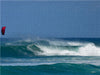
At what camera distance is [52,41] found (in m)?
22.1

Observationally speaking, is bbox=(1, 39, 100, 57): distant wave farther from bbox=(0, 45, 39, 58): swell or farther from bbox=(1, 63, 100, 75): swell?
bbox=(1, 63, 100, 75): swell

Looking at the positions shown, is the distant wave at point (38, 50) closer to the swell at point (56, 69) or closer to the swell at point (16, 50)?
the swell at point (16, 50)

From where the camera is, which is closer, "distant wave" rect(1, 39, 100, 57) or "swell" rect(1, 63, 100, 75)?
"swell" rect(1, 63, 100, 75)

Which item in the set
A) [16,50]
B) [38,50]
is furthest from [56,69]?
[16,50]

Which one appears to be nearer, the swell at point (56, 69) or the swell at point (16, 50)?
the swell at point (56, 69)

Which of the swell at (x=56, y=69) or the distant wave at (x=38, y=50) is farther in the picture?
the distant wave at (x=38, y=50)

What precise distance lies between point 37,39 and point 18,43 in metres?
1.47

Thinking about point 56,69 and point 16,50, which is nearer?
point 56,69

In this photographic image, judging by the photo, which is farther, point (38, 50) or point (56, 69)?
point (38, 50)

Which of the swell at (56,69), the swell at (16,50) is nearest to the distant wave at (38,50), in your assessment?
the swell at (16,50)

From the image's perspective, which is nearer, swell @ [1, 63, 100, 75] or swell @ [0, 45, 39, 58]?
swell @ [1, 63, 100, 75]

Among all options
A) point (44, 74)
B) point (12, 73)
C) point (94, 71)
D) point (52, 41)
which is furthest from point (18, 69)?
point (52, 41)

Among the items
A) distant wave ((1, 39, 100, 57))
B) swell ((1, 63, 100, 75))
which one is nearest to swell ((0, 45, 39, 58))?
distant wave ((1, 39, 100, 57))

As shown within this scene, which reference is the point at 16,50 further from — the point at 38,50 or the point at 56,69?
the point at 56,69
